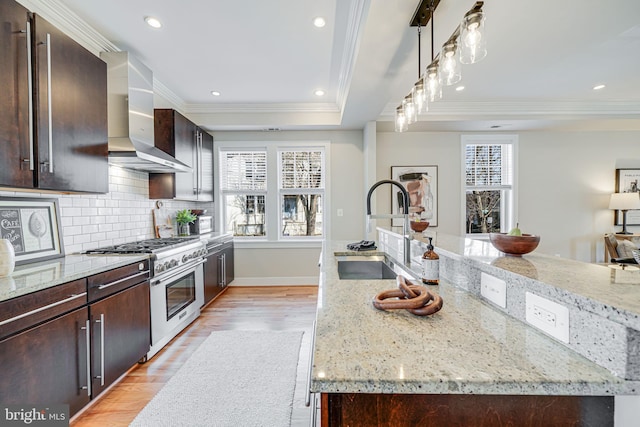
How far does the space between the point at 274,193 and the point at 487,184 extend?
352 cm

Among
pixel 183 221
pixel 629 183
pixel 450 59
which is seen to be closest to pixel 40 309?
pixel 183 221

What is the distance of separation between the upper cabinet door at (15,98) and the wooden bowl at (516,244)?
8.00ft

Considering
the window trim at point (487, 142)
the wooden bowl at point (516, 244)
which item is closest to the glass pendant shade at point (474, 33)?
the wooden bowl at point (516, 244)

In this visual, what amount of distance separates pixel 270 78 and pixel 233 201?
2.10 meters

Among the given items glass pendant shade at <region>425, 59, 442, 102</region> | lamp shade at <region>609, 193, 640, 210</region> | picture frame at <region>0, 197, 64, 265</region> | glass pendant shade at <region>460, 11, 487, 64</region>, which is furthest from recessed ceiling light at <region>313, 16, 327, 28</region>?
lamp shade at <region>609, 193, 640, 210</region>

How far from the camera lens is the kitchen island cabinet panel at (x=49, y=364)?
1249 millimetres

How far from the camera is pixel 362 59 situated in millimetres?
2268

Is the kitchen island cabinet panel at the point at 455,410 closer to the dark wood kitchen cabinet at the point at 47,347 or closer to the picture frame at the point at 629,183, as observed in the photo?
the dark wood kitchen cabinet at the point at 47,347

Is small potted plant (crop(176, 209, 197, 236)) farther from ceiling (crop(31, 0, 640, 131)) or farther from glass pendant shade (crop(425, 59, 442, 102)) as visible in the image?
glass pendant shade (crop(425, 59, 442, 102))

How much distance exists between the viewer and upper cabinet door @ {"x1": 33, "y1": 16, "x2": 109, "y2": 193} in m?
1.62

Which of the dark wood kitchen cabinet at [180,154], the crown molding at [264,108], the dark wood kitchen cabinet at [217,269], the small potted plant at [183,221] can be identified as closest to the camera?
the dark wood kitchen cabinet at [180,154]

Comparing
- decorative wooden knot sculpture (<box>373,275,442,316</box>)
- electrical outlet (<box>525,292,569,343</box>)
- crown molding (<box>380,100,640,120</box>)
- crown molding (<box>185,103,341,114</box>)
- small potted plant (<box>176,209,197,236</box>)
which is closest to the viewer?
electrical outlet (<box>525,292,569,343</box>)

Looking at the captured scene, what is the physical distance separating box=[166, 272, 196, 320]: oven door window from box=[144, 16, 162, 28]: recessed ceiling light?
220cm

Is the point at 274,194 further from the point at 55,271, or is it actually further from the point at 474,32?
the point at 474,32
